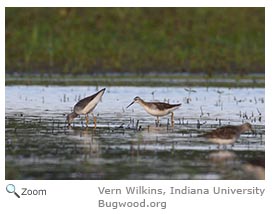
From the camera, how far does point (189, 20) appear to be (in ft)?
83.6

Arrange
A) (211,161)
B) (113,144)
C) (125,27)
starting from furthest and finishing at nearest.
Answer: (125,27) < (113,144) < (211,161)

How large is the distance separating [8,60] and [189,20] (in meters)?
5.53

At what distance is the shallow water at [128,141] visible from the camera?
32.7 ft

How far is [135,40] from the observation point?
2447 centimetres

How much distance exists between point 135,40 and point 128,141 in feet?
42.5

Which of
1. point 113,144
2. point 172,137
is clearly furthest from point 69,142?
point 172,137

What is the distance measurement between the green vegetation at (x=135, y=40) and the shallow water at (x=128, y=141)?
230 inches

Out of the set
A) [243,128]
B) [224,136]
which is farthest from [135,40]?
[224,136]

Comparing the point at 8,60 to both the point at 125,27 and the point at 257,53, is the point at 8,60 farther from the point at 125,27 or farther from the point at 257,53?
the point at 257,53
